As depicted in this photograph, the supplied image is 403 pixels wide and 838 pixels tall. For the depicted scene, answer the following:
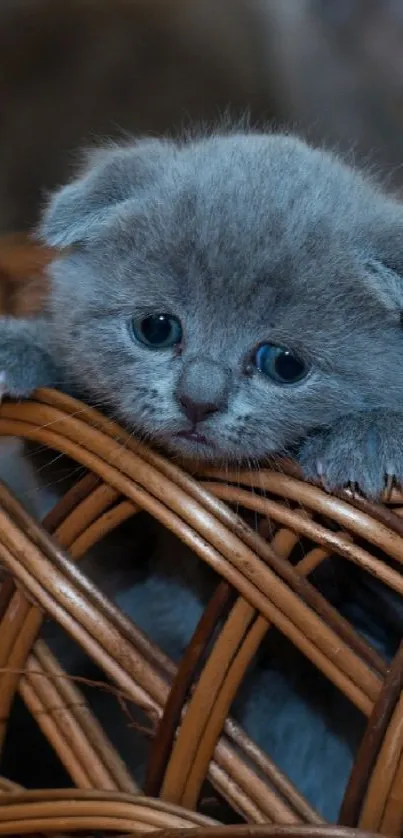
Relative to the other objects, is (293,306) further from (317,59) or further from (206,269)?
(317,59)

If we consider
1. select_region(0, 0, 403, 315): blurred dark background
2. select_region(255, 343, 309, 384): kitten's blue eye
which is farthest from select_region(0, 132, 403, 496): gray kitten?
select_region(0, 0, 403, 315): blurred dark background

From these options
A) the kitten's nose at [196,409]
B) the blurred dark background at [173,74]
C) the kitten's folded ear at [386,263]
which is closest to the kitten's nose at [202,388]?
the kitten's nose at [196,409]

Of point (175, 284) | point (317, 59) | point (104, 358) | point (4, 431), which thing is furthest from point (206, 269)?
point (317, 59)

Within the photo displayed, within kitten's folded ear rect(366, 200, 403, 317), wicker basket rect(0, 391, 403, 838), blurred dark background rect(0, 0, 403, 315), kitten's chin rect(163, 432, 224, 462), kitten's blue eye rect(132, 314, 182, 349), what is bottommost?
wicker basket rect(0, 391, 403, 838)

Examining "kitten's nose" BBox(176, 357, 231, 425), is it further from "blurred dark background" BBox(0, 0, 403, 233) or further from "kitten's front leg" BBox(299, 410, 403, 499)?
"blurred dark background" BBox(0, 0, 403, 233)

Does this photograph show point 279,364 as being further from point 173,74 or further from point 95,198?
point 173,74

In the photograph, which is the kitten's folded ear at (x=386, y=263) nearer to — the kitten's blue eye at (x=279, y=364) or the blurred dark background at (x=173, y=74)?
the kitten's blue eye at (x=279, y=364)
